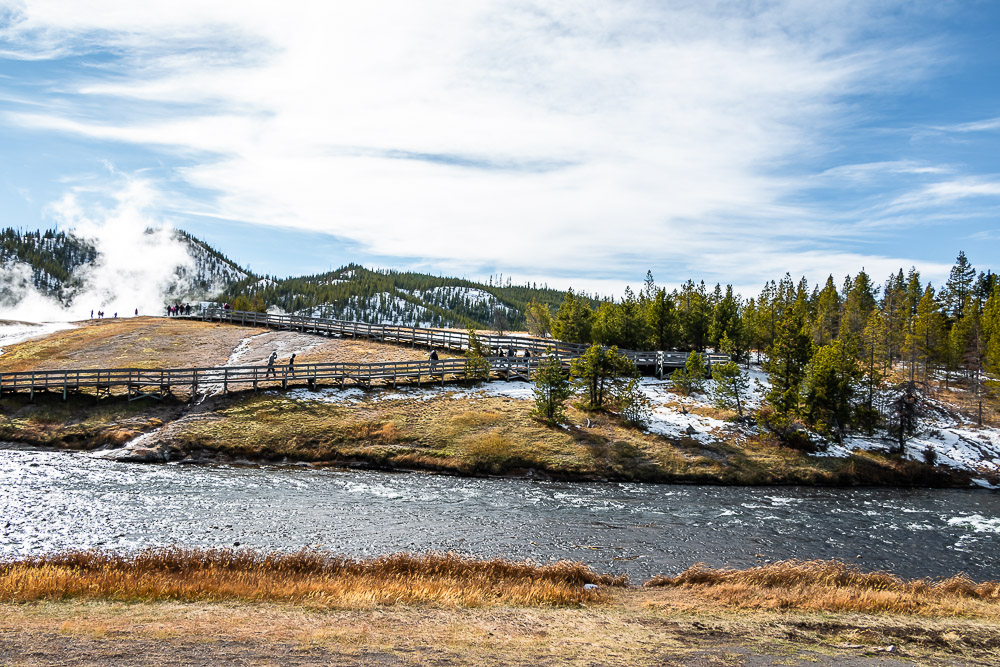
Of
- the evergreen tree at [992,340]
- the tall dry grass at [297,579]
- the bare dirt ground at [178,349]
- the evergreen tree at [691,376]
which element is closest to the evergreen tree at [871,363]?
the evergreen tree at [992,340]

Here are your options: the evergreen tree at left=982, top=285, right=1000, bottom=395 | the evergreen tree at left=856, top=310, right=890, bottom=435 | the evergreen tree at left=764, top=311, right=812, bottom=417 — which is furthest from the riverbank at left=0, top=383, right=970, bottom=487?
the evergreen tree at left=982, top=285, right=1000, bottom=395

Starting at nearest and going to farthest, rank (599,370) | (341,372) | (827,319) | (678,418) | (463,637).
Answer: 1. (463,637)
2. (599,370)
3. (678,418)
4. (341,372)
5. (827,319)

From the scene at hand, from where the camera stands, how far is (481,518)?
2317 centimetres

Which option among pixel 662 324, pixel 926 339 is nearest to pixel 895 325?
pixel 926 339

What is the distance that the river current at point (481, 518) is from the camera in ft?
64.1

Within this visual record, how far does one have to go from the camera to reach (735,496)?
29.1 metres

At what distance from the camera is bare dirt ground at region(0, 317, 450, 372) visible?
159 feet

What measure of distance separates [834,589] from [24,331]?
272 ft

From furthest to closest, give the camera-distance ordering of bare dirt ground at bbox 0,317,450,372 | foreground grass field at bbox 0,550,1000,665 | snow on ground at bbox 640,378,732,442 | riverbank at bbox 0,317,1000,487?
1. bare dirt ground at bbox 0,317,450,372
2. snow on ground at bbox 640,378,732,442
3. riverbank at bbox 0,317,1000,487
4. foreground grass field at bbox 0,550,1000,665

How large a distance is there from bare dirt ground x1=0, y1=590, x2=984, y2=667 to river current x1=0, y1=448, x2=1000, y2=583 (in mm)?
5250

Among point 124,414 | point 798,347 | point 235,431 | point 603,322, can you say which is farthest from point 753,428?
point 124,414

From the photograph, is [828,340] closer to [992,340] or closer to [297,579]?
[992,340]

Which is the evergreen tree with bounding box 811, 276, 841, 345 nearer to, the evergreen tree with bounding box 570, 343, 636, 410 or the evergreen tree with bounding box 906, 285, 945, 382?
the evergreen tree with bounding box 906, 285, 945, 382

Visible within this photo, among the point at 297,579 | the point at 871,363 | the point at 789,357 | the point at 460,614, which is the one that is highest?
the point at 789,357
